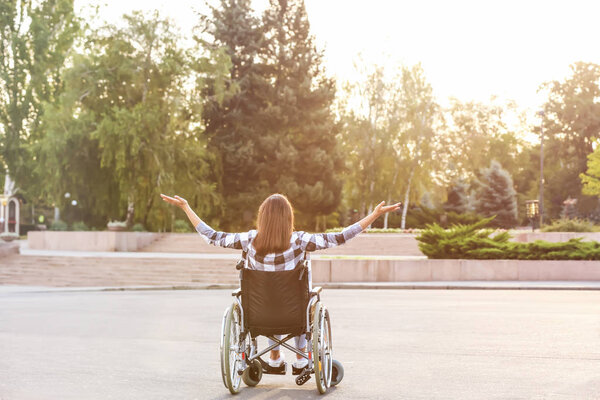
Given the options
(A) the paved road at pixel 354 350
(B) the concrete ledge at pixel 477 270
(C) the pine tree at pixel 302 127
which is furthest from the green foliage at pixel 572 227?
(A) the paved road at pixel 354 350

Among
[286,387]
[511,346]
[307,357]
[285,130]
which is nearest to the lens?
[307,357]

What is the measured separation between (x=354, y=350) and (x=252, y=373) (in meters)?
2.98

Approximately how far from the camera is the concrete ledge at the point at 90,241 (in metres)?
40.6

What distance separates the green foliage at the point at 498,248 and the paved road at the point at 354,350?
8.05 m

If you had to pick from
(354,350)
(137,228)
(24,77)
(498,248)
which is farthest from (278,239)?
(24,77)

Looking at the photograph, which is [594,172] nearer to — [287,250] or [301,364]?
[301,364]

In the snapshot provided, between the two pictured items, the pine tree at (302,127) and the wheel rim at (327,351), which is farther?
the pine tree at (302,127)

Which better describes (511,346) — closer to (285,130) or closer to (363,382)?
(363,382)

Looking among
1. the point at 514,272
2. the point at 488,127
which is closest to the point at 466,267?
the point at 514,272

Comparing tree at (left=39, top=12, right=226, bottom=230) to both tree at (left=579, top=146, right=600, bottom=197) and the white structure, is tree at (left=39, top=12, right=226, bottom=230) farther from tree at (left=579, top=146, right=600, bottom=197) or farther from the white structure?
tree at (left=579, top=146, right=600, bottom=197)

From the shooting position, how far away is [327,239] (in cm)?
697

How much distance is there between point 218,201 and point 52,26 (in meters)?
16.2

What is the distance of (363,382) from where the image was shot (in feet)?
25.4

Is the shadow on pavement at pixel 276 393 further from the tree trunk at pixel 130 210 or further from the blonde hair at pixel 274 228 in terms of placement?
the tree trunk at pixel 130 210
